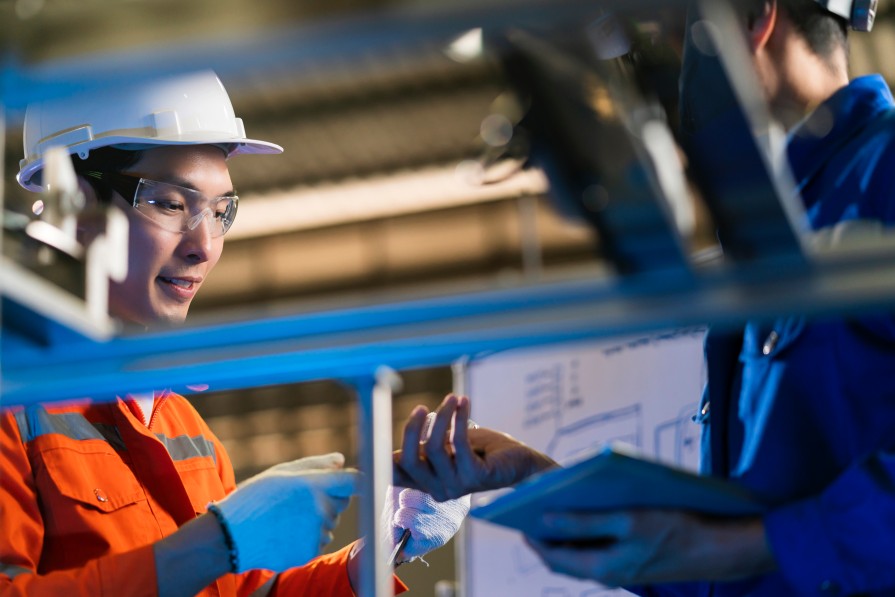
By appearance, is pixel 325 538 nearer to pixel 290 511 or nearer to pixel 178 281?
pixel 290 511

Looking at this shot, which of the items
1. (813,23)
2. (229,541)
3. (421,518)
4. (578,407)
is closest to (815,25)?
(813,23)

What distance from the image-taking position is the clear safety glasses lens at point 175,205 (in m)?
2.18

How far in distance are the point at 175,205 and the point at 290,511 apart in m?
0.82

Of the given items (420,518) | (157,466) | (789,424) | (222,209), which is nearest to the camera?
(789,424)

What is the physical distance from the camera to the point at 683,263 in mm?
1041

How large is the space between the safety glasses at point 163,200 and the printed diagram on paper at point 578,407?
129 cm

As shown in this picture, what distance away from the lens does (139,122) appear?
2.22m

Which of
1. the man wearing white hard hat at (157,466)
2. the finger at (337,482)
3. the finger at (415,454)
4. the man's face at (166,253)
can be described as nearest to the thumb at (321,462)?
the man wearing white hard hat at (157,466)

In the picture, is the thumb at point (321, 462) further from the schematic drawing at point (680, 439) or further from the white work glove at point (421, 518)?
the schematic drawing at point (680, 439)

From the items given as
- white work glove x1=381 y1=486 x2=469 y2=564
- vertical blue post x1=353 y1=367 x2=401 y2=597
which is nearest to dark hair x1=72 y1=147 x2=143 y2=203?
white work glove x1=381 y1=486 x2=469 y2=564

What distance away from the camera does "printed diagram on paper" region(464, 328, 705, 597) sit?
304cm

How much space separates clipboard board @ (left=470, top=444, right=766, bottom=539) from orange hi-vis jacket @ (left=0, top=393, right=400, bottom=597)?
2.63 feet

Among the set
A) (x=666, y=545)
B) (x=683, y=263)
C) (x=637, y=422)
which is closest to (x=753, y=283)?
(x=683, y=263)

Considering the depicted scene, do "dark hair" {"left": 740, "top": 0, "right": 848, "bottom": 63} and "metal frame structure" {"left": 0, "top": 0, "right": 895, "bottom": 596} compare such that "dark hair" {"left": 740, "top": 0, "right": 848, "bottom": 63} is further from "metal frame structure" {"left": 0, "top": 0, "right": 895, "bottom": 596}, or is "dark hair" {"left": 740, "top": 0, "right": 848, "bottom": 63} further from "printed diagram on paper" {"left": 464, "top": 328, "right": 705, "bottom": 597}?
"printed diagram on paper" {"left": 464, "top": 328, "right": 705, "bottom": 597}
